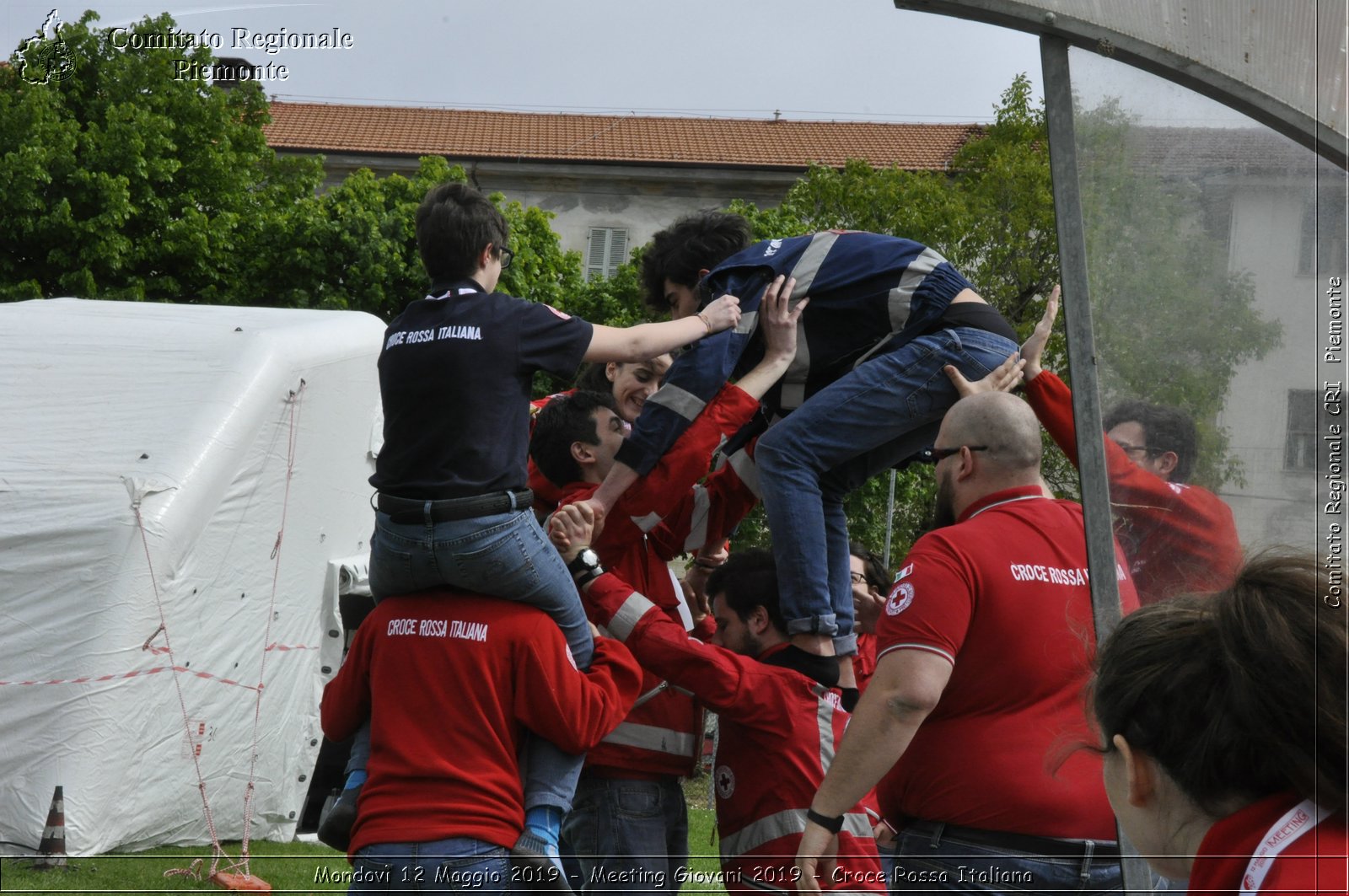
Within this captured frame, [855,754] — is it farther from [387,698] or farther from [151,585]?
[151,585]

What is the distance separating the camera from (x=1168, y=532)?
2.95m

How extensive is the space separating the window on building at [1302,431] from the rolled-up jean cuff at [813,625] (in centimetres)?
162

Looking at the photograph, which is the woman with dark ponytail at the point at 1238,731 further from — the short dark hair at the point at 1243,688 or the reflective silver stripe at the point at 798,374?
the reflective silver stripe at the point at 798,374

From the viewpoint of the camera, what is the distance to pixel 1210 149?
286 centimetres

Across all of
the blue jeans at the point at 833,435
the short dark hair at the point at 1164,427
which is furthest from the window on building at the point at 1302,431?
the blue jeans at the point at 833,435

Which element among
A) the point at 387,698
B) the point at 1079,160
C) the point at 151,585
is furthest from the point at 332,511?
the point at 1079,160

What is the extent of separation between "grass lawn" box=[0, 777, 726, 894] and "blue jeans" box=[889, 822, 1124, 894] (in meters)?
4.82

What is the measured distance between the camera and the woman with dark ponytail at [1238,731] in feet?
5.54

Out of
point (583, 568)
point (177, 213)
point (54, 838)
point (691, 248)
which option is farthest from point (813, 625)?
point (177, 213)

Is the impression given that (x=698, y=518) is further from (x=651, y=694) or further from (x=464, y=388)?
(x=464, y=388)

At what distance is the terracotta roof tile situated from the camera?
36.8m

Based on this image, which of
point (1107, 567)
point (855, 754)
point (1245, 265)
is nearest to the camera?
point (1245, 265)

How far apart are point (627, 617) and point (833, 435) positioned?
2.81 feet

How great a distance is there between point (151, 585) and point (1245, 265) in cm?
896
